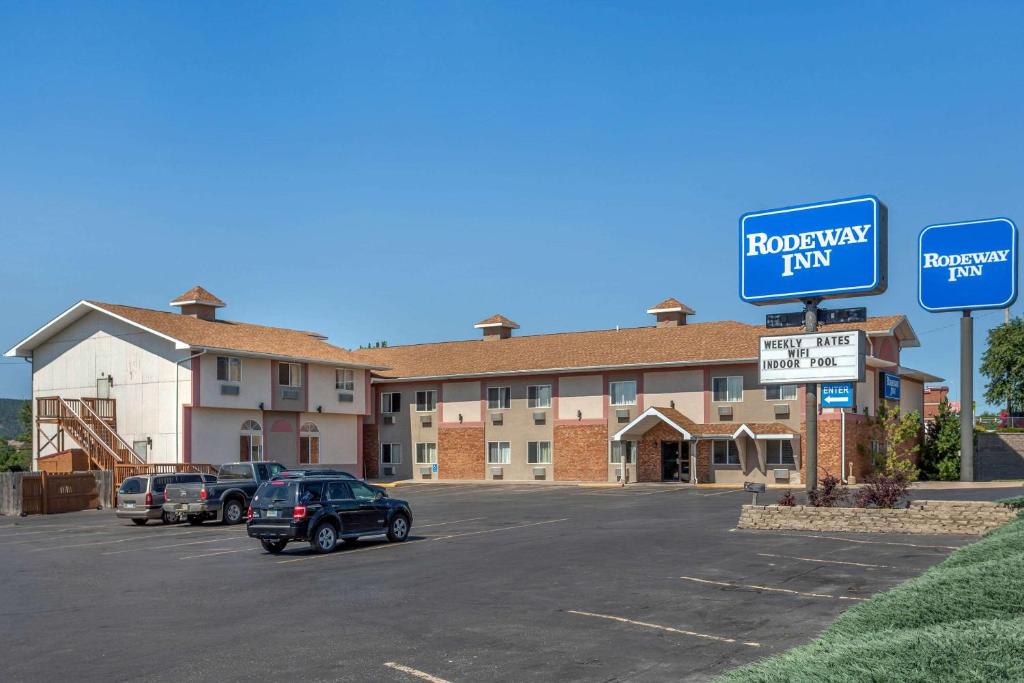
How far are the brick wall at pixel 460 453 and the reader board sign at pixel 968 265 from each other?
3206 centimetres

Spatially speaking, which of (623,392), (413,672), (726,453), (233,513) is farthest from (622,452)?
(413,672)

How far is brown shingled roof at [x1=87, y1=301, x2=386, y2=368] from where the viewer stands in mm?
46488

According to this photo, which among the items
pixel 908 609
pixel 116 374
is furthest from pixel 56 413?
pixel 908 609

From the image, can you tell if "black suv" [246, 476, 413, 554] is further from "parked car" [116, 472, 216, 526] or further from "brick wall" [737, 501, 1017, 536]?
"parked car" [116, 472, 216, 526]

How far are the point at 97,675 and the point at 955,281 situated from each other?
2601 cm

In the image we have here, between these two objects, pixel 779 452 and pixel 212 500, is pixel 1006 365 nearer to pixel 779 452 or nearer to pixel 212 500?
pixel 779 452

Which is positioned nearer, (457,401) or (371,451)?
(457,401)

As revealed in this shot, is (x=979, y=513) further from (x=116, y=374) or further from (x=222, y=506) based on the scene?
(x=116, y=374)

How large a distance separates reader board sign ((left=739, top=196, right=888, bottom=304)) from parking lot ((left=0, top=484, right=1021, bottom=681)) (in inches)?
265

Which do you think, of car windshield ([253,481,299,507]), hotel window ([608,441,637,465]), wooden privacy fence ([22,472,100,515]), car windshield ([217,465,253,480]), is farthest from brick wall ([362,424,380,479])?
car windshield ([253,481,299,507])

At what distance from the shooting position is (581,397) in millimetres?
54219

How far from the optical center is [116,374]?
48.1 m

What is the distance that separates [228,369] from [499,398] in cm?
1612

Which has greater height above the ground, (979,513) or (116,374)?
(116,374)
